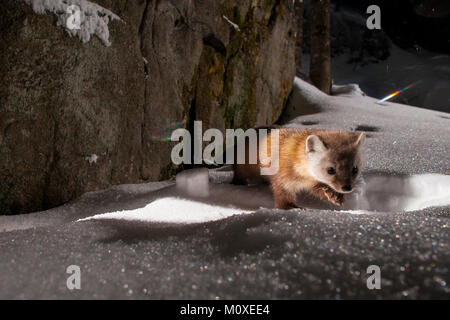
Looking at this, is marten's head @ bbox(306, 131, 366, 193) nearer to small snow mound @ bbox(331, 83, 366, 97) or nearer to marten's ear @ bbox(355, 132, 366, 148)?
marten's ear @ bbox(355, 132, 366, 148)

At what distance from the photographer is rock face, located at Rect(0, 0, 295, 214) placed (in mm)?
1950

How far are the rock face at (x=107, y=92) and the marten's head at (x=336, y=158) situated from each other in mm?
1361

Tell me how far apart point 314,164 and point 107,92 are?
1635 mm

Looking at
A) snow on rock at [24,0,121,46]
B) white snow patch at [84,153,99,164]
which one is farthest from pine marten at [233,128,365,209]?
snow on rock at [24,0,121,46]

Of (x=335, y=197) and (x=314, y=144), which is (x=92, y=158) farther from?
(x=335, y=197)

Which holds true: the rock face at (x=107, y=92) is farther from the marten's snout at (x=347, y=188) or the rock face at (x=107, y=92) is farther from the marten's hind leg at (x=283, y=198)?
the marten's snout at (x=347, y=188)

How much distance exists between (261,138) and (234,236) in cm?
161

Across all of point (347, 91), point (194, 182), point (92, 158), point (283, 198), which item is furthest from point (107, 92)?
point (347, 91)

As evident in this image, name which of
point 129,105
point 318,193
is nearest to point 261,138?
point 318,193

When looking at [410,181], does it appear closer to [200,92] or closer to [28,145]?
[200,92]

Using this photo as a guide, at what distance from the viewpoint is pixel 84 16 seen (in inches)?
84.1

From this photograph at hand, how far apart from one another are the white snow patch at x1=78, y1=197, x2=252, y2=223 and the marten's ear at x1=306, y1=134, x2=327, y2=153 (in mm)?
681

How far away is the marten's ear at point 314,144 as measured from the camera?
217cm

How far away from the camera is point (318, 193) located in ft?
7.88
